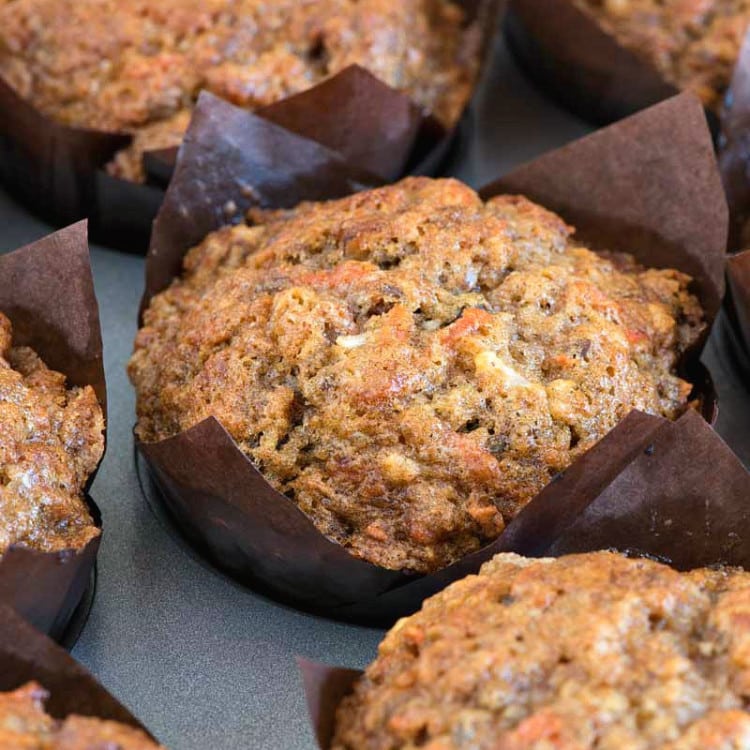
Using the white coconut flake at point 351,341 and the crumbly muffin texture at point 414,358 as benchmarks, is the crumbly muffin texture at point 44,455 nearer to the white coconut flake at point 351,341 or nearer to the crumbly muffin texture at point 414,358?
the crumbly muffin texture at point 414,358

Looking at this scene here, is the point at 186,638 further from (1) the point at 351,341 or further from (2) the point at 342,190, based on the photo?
(2) the point at 342,190

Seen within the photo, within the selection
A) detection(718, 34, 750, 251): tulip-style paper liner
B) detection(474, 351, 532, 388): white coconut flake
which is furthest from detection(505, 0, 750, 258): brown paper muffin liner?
detection(474, 351, 532, 388): white coconut flake

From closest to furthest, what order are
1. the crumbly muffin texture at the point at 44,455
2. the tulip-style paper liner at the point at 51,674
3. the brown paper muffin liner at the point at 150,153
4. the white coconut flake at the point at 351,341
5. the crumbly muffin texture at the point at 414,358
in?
the tulip-style paper liner at the point at 51,674 → the crumbly muffin texture at the point at 44,455 → the crumbly muffin texture at the point at 414,358 → the white coconut flake at the point at 351,341 → the brown paper muffin liner at the point at 150,153

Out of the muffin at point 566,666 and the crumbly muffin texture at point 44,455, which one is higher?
the muffin at point 566,666

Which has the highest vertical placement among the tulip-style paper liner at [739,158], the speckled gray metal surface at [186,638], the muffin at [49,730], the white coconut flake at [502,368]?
the tulip-style paper liner at [739,158]

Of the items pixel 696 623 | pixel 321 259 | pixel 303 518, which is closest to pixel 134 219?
pixel 321 259

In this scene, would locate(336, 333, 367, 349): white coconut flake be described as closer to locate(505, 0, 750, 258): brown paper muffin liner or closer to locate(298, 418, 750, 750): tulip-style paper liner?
locate(298, 418, 750, 750): tulip-style paper liner

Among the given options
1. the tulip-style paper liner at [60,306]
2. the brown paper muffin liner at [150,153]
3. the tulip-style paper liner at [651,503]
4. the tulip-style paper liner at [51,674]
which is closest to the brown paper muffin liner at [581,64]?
the brown paper muffin liner at [150,153]
